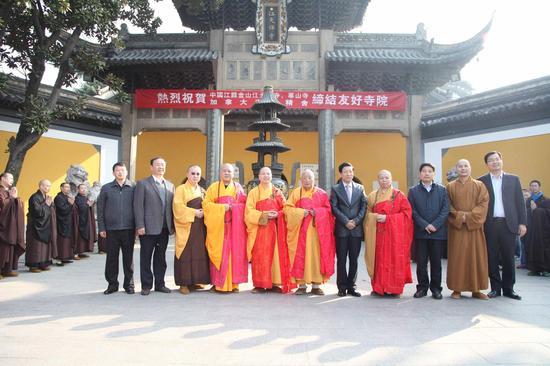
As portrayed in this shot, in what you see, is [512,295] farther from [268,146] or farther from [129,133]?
[129,133]

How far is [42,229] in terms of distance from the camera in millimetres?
6637

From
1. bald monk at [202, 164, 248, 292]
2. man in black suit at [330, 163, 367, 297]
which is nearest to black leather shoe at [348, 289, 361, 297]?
man in black suit at [330, 163, 367, 297]

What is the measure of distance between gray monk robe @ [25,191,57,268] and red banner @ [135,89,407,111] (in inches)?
225

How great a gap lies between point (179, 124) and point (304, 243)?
320 inches

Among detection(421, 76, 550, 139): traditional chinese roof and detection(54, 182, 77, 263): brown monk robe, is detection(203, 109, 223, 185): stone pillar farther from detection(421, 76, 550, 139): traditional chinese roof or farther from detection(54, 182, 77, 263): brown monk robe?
detection(421, 76, 550, 139): traditional chinese roof

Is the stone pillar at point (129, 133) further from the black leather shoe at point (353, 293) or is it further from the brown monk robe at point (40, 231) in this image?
the black leather shoe at point (353, 293)

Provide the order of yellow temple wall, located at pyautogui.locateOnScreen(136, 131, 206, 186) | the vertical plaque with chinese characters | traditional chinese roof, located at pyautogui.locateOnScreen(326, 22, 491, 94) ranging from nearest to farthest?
traditional chinese roof, located at pyautogui.locateOnScreen(326, 22, 491, 94) < the vertical plaque with chinese characters < yellow temple wall, located at pyautogui.locateOnScreen(136, 131, 206, 186)

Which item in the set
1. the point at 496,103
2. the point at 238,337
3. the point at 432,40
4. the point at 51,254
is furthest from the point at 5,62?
the point at 496,103

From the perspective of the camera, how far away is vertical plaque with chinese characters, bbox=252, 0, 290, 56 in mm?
11523

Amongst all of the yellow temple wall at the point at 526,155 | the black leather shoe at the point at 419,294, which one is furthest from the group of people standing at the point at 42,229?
the yellow temple wall at the point at 526,155

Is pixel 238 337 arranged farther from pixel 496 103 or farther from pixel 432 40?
pixel 432 40

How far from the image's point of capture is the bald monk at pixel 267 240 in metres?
4.83

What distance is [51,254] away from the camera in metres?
6.89

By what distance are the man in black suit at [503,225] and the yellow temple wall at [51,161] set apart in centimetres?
1094
